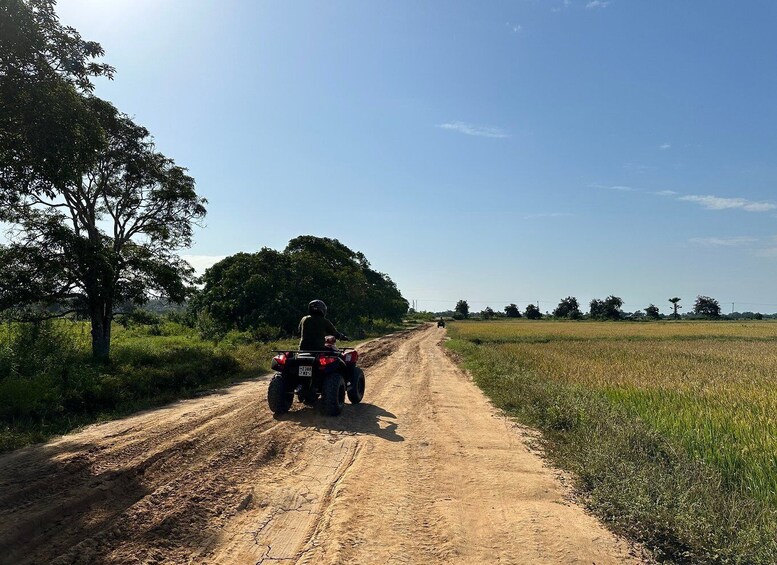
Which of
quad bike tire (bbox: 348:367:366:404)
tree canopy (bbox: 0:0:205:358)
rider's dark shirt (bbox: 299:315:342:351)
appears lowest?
quad bike tire (bbox: 348:367:366:404)

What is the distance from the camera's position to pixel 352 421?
7242 millimetres

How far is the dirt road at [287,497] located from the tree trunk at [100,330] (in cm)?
733

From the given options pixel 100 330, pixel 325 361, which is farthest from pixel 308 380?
pixel 100 330

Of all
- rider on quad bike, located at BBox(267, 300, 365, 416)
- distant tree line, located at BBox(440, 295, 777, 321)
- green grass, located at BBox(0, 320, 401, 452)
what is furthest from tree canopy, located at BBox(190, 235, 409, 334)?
distant tree line, located at BBox(440, 295, 777, 321)

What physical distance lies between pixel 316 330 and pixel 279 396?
4.38ft

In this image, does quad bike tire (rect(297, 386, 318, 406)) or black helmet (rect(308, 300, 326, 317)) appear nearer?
quad bike tire (rect(297, 386, 318, 406))

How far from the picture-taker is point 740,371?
14.3 meters

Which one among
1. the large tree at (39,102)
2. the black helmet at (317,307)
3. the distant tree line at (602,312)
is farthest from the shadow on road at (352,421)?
the distant tree line at (602,312)

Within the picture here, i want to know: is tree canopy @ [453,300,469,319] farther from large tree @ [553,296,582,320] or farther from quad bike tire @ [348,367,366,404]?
quad bike tire @ [348,367,366,404]

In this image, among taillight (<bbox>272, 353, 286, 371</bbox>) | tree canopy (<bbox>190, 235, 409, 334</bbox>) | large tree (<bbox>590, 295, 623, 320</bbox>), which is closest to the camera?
taillight (<bbox>272, 353, 286, 371</bbox>)

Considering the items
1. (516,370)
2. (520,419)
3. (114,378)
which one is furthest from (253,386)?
(516,370)

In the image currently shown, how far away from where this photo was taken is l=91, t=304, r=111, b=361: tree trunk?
1291 centimetres

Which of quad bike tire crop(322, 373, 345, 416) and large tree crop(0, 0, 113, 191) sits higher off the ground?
large tree crop(0, 0, 113, 191)

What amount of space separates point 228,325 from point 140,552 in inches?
919
